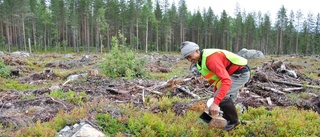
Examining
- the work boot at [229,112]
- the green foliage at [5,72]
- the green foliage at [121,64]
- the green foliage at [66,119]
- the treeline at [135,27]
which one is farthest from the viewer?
the treeline at [135,27]

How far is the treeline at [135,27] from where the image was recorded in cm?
5347

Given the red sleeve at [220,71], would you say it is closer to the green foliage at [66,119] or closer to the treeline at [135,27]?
the green foliage at [66,119]

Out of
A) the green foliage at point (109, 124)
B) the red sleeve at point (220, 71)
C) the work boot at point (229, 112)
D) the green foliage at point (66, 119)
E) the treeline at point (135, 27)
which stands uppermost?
the treeline at point (135, 27)

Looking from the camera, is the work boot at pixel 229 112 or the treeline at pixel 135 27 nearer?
the work boot at pixel 229 112

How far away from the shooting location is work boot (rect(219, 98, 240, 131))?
5184 mm

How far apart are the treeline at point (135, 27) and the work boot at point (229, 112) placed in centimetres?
3928

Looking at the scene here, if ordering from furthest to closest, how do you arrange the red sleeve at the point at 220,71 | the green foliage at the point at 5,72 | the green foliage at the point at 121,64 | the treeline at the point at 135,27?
the treeline at the point at 135,27, the green foliage at the point at 5,72, the green foliage at the point at 121,64, the red sleeve at the point at 220,71

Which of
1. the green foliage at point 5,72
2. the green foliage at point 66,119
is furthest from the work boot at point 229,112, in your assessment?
the green foliage at point 5,72

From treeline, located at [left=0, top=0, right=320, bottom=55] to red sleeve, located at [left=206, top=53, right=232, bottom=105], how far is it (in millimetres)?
40034

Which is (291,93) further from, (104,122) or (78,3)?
(78,3)

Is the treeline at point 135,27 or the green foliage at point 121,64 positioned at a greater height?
the treeline at point 135,27

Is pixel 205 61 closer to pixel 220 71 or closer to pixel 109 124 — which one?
pixel 220 71

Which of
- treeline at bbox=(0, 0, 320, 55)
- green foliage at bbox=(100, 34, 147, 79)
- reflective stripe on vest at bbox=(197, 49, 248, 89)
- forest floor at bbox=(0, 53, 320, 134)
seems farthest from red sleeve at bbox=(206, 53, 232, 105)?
treeline at bbox=(0, 0, 320, 55)

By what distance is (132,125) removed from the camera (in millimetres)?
6020
